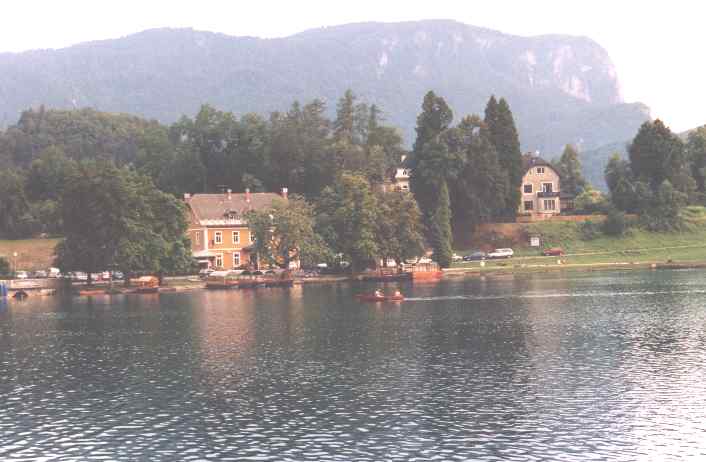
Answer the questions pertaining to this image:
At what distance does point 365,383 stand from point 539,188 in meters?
130

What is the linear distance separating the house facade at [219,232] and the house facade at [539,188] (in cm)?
5419

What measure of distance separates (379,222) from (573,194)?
2962 inches

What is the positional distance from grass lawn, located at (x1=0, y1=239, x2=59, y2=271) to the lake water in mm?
61651

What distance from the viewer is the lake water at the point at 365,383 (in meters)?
33.6

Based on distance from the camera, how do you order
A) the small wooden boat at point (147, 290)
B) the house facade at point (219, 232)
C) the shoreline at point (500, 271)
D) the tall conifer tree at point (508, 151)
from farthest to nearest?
1. the tall conifer tree at point (508, 151)
2. the house facade at point (219, 232)
3. the shoreline at point (500, 271)
4. the small wooden boat at point (147, 290)

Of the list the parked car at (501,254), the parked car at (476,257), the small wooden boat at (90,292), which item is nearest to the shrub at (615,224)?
the parked car at (501,254)

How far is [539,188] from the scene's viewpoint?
557ft

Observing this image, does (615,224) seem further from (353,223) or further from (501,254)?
(353,223)

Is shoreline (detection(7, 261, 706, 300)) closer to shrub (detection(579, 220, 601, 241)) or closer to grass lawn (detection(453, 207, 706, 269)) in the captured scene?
grass lawn (detection(453, 207, 706, 269))

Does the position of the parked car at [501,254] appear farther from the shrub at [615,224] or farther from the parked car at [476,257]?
the shrub at [615,224]

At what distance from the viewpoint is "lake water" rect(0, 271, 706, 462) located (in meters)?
33.6

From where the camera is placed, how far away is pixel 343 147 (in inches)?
6319

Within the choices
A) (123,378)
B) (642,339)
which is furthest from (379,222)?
(123,378)

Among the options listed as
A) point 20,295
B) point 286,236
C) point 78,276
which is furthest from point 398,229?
point 20,295
